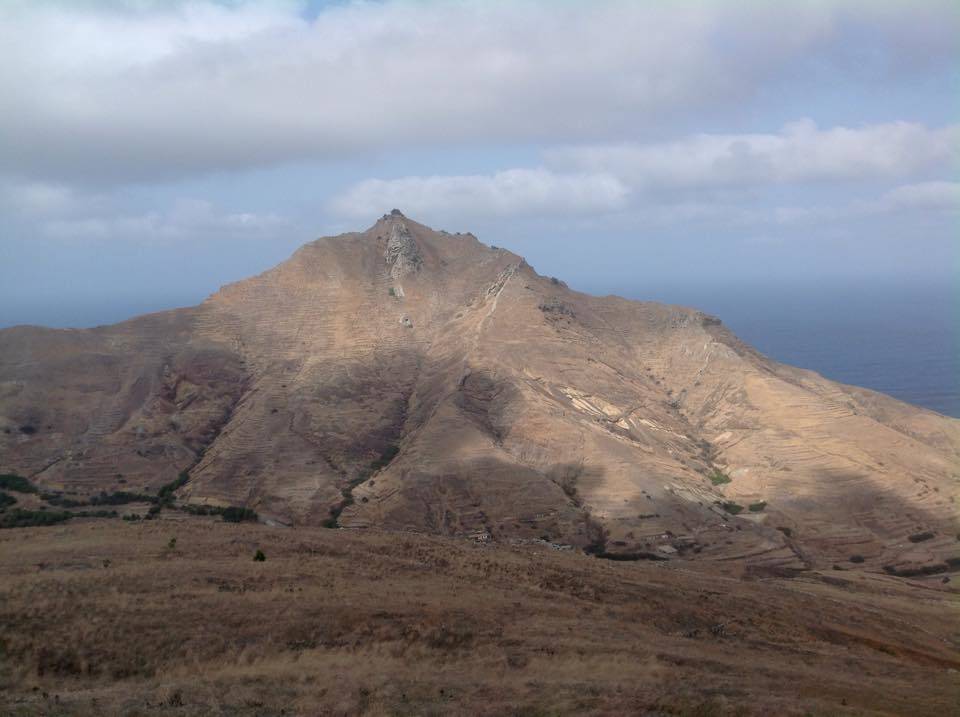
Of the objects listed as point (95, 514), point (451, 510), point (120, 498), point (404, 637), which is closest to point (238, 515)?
point (95, 514)

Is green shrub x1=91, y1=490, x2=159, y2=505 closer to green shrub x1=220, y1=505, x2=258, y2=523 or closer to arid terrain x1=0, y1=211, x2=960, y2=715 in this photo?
arid terrain x1=0, y1=211, x2=960, y2=715

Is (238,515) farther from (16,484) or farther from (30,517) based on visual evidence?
(16,484)

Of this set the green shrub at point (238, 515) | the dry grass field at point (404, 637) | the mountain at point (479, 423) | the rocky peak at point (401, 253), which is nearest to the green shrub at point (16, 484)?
the mountain at point (479, 423)

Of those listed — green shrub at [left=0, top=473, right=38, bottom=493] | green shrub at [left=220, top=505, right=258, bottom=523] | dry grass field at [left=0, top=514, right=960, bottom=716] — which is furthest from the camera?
green shrub at [left=0, top=473, right=38, bottom=493]

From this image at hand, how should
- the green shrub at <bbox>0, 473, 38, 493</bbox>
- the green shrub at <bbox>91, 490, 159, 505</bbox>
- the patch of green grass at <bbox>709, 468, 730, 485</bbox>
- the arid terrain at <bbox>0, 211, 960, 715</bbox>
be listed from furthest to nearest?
1. the patch of green grass at <bbox>709, 468, 730, 485</bbox>
2. the green shrub at <bbox>0, 473, 38, 493</bbox>
3. the green shrub at <bbox>91, 490, 159, 505</bbox>
4. the arid terrain at <bbox>0, 211, 960, 715</bbox>

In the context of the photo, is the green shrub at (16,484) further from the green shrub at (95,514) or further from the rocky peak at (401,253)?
the rocky peak at (401,253)

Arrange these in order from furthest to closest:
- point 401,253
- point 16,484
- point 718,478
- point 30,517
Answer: point 401,253
point 718,478
point 16,484
point 30,517

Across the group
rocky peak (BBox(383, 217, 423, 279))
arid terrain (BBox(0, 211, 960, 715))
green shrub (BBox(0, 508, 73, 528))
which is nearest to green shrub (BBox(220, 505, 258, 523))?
arid terrain (BBox(0, 211, 960, 715))
